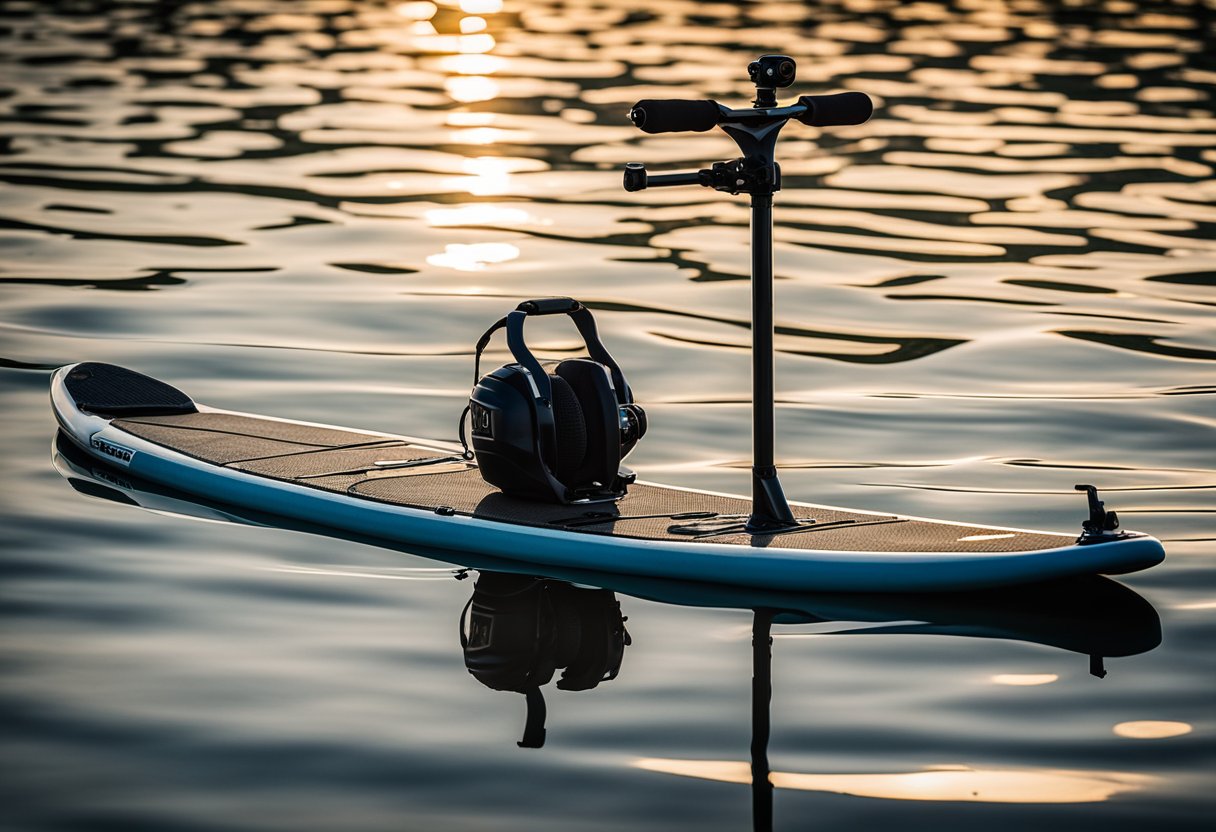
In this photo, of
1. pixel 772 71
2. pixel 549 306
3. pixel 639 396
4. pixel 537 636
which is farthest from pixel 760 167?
pixel 639 396

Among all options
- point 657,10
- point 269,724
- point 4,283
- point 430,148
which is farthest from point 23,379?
point 657,10

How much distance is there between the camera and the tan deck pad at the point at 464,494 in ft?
24.3

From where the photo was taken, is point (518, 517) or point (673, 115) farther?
point (518, 517)

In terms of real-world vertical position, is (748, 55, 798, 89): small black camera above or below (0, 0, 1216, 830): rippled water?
above

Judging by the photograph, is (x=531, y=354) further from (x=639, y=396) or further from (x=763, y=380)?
(x=639, y=396)

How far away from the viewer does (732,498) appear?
8227mm

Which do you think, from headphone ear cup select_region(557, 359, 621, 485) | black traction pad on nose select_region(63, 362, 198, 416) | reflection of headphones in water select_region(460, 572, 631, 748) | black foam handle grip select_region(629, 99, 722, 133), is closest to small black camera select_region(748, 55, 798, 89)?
black foam handle grip select_region(629, 99, 722, 133)

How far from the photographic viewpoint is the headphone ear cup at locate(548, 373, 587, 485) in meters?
7.84

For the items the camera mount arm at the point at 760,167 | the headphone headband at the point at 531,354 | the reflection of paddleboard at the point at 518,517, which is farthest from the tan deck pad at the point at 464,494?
the headphone headband at the point at 531,354

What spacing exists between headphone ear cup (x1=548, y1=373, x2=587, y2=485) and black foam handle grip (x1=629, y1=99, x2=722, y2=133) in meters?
1.36

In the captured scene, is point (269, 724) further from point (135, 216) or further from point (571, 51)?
point (571, 51)

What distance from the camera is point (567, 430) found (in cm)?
787

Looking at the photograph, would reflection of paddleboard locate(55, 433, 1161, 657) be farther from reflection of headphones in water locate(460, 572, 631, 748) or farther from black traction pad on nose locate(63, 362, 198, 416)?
black traction pad on nose locate(63, 362, 198, 416)

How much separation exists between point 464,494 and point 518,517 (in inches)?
22.0
